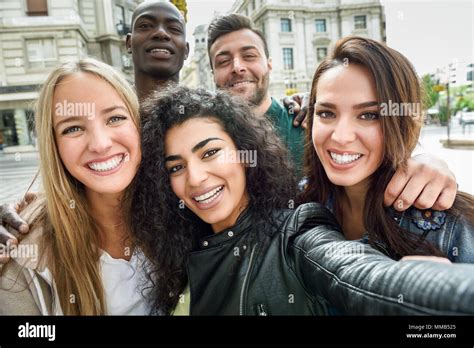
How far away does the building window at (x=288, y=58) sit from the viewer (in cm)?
136

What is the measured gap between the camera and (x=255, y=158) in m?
1.17

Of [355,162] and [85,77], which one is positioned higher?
[85,77]

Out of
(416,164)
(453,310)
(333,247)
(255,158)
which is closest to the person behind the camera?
(453,310)

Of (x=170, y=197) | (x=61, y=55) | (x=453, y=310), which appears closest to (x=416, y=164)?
(x=453, y=310)

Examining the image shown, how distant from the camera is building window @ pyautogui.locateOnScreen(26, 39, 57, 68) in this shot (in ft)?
4.03

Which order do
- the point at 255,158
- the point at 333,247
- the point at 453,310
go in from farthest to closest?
the point at 255,158
the point at 333,247
the point at 453,310

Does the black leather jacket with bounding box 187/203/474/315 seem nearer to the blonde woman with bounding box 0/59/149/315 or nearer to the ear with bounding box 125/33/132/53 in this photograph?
the blonde woman with bounding box 0/59/149/315

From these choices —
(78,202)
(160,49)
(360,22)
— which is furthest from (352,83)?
(78,202)

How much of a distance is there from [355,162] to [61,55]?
116cm

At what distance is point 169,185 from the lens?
1144 mm

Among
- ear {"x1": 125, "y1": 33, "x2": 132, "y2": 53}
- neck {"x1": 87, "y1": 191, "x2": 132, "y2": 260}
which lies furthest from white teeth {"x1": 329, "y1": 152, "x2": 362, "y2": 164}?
ear {"x1": 125, "y1": 33, "x2": 132, "y2": 53}

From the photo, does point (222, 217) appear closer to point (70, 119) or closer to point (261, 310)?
point (261, 310)

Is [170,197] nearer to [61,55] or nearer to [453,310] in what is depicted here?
[61,55]

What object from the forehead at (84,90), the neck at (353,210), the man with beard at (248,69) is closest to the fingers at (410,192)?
the neck at (353,210)
